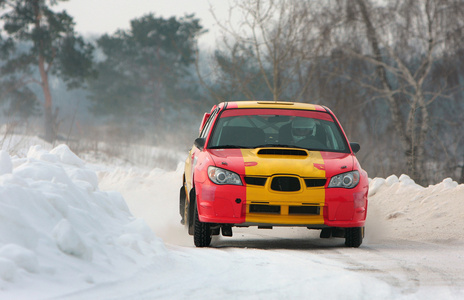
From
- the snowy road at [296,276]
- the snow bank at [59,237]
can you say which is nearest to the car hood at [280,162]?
the snowy road at [296,276]

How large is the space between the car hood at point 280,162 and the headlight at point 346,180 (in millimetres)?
54

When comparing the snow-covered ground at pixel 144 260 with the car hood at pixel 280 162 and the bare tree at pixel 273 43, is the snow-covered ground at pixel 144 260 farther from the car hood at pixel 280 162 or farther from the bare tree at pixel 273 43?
the bare tree at pixel 273 43

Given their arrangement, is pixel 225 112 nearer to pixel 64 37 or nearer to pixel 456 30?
pixel 456 30

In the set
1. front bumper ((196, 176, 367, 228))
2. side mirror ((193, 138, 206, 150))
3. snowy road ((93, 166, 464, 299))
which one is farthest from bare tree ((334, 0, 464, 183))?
front bumper ((196, 176, 367, 228))

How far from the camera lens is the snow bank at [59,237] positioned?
4613 millimetres

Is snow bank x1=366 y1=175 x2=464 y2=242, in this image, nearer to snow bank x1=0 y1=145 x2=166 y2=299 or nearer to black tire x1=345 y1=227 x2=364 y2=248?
black tire x1=345 y1=227 x2=364 y2=248

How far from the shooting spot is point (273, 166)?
25.0ft

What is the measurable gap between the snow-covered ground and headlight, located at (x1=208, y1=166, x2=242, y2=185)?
74 centimetres

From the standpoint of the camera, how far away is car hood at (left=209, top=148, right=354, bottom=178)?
24.9 ft

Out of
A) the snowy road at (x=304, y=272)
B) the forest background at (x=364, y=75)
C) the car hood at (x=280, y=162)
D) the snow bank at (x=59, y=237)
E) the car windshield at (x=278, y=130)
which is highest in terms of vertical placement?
the forest background at (x=364, y=75)

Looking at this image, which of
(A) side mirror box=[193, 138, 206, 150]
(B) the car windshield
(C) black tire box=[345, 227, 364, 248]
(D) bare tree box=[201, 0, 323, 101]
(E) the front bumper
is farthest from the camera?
(D) bare tree box=[201, 0, 323, 101]

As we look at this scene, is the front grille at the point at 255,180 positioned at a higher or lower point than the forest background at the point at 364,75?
lower

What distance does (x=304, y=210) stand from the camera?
7.59 m

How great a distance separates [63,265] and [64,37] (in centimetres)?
4172
